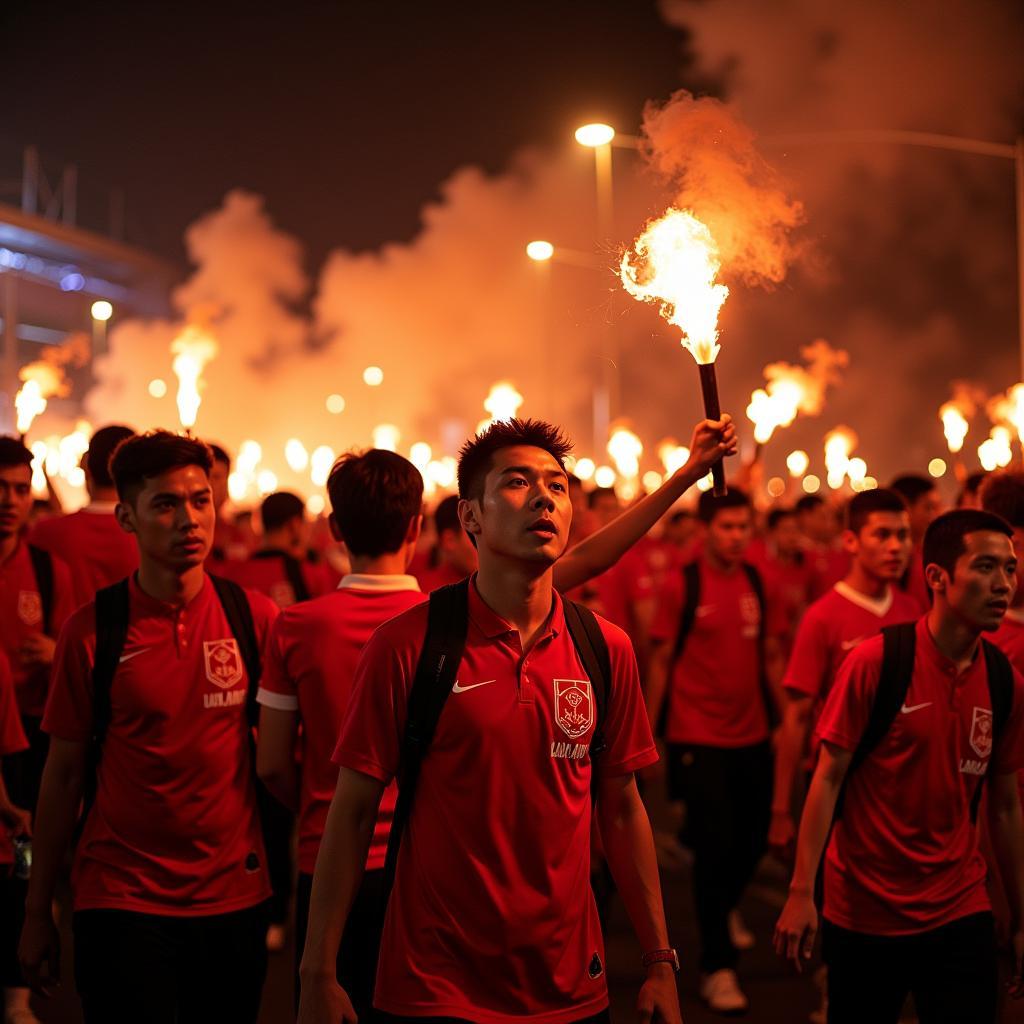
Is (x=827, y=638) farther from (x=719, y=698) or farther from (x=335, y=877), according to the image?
(x=335, y=877)

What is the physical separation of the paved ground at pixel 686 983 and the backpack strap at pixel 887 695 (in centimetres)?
219

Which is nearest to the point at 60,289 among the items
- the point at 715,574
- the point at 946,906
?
the point at 715,574

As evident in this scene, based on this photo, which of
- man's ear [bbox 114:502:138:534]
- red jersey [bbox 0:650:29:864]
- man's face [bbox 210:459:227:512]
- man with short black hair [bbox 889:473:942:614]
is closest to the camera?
man's ear [bbox 114:502:138:534]

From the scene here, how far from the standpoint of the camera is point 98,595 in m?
4.33

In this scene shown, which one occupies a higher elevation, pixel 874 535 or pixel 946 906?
pixel 874 535

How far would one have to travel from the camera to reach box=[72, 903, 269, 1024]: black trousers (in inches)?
154

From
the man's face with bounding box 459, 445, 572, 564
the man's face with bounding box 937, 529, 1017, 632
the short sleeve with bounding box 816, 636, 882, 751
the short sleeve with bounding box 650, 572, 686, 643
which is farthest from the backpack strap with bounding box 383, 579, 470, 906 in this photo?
the short sleeve with bounding box 650, 572, 686, 643

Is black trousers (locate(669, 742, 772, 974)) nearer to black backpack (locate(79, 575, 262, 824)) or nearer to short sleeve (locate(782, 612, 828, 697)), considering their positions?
short sleeve (locate(782, 612, 828, 697))

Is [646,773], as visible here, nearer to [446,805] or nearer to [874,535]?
[874,535]

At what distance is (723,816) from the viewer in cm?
730

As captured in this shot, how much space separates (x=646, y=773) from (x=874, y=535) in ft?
4.93

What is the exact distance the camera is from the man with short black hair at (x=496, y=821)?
3096mm

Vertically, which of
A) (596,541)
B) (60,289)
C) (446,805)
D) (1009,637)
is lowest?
(446,805)

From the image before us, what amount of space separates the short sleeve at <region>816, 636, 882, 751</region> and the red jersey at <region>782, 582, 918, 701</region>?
1299 millimetres
